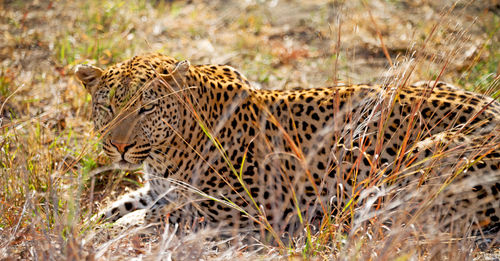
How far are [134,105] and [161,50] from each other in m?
2.52

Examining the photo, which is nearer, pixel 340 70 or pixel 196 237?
pixel 196 237

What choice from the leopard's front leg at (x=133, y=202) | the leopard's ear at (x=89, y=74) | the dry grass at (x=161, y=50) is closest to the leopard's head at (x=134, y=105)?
the leopard's ear at (x=89, y=74)

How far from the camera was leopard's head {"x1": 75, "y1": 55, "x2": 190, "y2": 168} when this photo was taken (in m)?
5.07

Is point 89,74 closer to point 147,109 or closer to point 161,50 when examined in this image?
point 147,109

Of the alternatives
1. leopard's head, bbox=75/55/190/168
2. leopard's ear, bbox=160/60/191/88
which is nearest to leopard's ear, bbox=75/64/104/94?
leopard's head, bbox=75/55/190/168

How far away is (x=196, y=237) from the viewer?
3.61 metres

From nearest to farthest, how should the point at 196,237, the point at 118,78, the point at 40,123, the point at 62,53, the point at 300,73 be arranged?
the point at 196,237 → the point at 118,78 → the point at 40,123 → the point at 62,53 → the point at 300,73

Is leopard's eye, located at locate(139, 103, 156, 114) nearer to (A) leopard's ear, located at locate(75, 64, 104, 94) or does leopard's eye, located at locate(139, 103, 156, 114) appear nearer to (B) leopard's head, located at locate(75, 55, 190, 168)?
(B) leopard's head, located at locate(75, 55, 190, 168)

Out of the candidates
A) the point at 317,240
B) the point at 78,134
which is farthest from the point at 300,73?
the point at 317,240

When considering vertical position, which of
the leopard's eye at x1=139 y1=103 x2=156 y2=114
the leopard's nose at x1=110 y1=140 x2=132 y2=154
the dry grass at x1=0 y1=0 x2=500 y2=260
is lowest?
the dry grass at x1=0 y1=0 x2=500 y2=260

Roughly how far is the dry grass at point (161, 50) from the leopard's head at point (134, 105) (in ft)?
0.90

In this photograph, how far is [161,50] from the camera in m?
7.50

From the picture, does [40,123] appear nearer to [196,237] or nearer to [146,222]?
[146,222]

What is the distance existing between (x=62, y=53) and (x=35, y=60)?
0.53 metres
